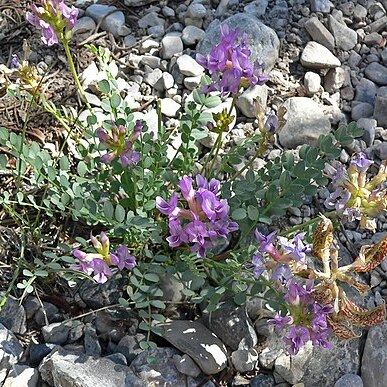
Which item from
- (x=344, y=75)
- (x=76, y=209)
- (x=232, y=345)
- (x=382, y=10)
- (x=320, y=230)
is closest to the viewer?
(x=320, y=230)

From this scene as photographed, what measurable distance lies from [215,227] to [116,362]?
619 millimetres

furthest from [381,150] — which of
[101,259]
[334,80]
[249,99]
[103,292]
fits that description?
[101,259]

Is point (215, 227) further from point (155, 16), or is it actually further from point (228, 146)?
point (155, 16)

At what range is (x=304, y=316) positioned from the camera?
169cm

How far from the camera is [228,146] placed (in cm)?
258

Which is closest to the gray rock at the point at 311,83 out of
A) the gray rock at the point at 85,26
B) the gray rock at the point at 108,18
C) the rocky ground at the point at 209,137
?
the rocky ground at the point at 209,137

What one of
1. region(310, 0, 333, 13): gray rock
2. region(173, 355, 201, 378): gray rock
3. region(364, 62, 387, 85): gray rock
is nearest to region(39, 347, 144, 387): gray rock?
region(173, 355, 201, 378): gray rock

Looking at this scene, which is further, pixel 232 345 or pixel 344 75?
pixel 344 75

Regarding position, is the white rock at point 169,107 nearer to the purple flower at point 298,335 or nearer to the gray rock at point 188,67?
the gray rock at point 188,67

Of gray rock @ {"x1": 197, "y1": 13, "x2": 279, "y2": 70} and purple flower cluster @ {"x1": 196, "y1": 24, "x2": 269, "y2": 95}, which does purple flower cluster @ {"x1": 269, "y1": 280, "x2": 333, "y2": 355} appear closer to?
purple flower cluster @ {"x1": 196, "y1": 24, "x2": 269, "y2": 95}

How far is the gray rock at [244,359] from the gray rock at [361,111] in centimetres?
102

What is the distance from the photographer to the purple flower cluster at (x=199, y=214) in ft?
5.41

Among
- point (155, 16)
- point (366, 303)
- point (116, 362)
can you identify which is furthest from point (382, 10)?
point (116, 362)

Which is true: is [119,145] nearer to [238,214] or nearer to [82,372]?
[238,214]
